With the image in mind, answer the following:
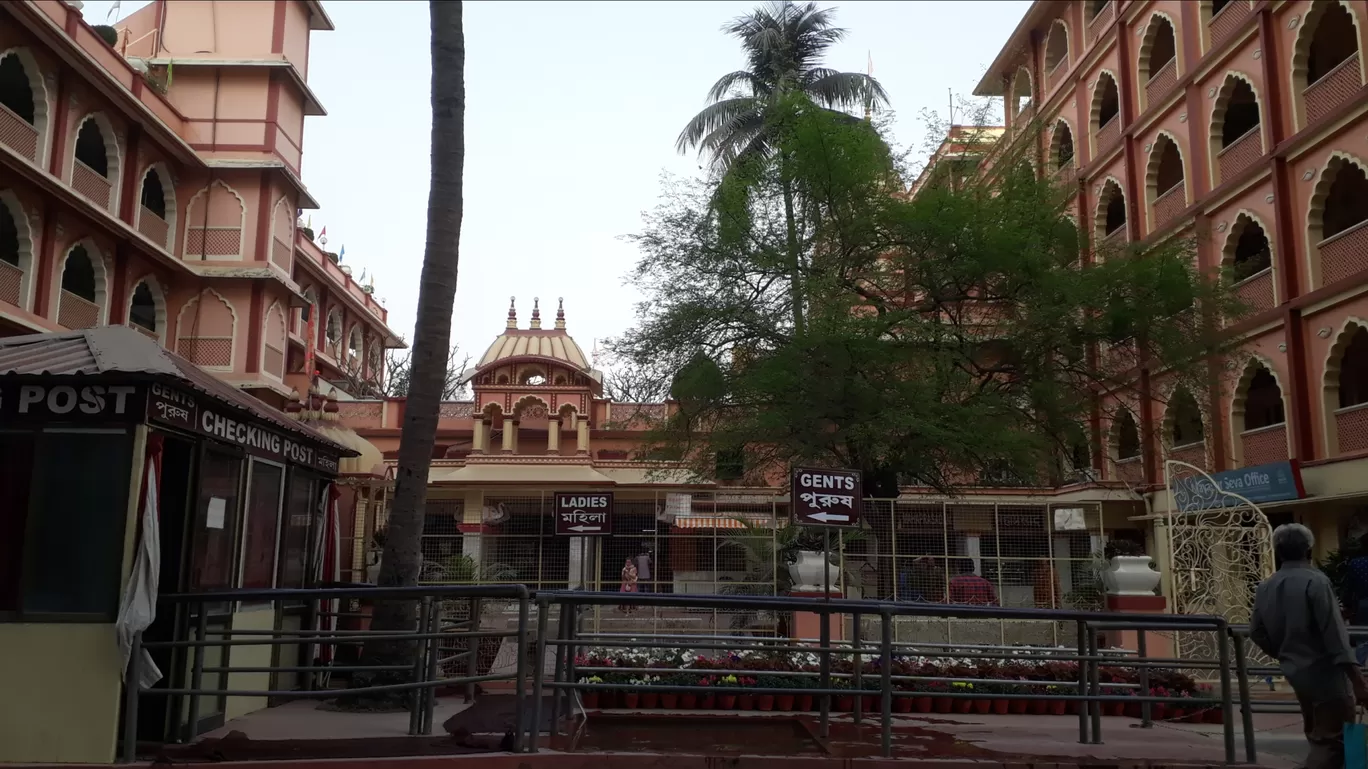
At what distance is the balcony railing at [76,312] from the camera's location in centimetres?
2555

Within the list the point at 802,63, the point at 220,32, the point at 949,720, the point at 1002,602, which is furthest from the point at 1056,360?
the point at 220,32

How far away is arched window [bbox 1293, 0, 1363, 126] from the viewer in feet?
69.7

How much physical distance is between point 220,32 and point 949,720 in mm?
28997

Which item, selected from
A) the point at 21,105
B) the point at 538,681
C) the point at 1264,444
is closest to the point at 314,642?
the point at 538,681

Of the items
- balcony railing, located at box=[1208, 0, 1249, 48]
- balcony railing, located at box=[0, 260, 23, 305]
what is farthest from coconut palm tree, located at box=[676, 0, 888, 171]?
balcony railing, located at box=[0, 260, 23, 305]

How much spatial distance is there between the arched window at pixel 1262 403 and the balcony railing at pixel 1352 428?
4.81 metres

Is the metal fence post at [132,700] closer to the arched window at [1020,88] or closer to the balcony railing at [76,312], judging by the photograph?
the balcony railing at [76,312]

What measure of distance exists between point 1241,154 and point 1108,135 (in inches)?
254

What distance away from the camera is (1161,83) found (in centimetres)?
2794

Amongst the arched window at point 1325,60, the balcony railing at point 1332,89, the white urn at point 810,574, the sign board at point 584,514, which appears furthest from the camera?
the arched window at point 1325,60

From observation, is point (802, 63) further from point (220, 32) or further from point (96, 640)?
point (96, 640)

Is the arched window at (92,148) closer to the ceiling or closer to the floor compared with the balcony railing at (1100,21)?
closer to the floor

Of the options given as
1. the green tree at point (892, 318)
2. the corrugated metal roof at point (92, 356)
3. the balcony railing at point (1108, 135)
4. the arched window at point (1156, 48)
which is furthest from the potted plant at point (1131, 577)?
the balcony railing at point (1108, 135)

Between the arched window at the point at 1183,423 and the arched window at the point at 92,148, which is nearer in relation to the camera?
the arched window at the point at 1183,423
